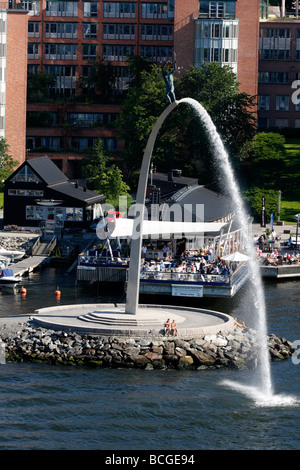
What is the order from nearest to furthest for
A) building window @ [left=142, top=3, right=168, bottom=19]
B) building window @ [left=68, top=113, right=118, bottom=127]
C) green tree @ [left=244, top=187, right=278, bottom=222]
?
green tree @ [left=244, top=187, right=278, bottom=222]
building window @ [left=68, top=113, right=118, bottom=127]
building window @ [left=142, top=3, right=168, bottom=19]

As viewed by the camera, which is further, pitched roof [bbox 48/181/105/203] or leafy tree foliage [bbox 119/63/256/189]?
leafy tree foliage [bbox 119/63/256/189]

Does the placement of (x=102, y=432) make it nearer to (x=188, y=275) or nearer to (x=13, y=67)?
(x=188, y=275)

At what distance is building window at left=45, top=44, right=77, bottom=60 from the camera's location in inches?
5812

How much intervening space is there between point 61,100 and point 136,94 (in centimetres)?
2601

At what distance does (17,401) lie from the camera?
42.0 meters

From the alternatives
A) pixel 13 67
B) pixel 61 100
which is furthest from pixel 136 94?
pixel 61 100

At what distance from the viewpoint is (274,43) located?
149000 mm

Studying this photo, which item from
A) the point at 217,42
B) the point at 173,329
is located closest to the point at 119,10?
the point at 217,42

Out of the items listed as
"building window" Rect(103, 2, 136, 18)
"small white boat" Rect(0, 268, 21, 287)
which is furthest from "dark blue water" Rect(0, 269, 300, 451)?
"building window" Rect(103, 2, 136, 18)

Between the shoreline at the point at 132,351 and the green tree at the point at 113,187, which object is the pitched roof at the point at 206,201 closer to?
the green tree at the point at 113,187

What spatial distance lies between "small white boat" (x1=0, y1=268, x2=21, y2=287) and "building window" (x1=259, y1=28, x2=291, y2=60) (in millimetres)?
87225

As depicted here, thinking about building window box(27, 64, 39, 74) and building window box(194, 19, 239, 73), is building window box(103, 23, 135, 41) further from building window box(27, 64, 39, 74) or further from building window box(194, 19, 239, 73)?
building window box(194, 19, 239, 73)

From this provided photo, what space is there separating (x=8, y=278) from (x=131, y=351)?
26.0 m

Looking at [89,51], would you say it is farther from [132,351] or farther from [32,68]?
[132,351]
